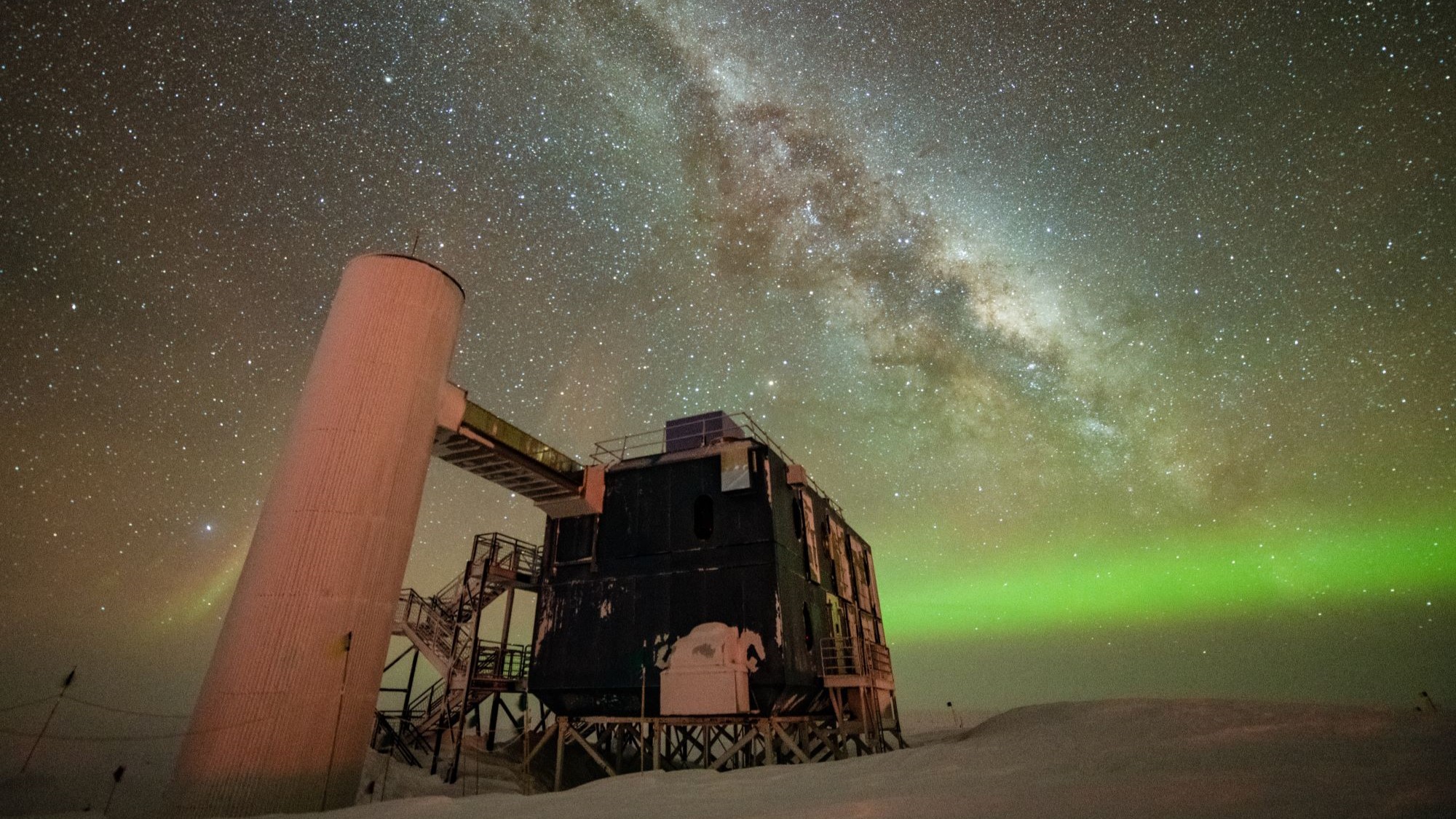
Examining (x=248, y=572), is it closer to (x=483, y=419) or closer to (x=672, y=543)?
(x=483, y=419)

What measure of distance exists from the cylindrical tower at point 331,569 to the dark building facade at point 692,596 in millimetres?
7356

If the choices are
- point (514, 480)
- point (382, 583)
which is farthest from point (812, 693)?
point (382, 583)

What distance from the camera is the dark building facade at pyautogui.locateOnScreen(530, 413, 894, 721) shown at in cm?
1706

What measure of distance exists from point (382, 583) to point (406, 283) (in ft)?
23.0

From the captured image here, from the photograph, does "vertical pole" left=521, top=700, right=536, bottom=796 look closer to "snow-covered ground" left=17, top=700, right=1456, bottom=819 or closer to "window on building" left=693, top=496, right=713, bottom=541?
"window on building" left=693, top=496, right=713, bottom=541

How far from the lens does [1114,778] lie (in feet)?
17.9

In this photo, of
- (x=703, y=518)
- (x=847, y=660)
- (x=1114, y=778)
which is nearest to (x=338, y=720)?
(x=703, y=518)

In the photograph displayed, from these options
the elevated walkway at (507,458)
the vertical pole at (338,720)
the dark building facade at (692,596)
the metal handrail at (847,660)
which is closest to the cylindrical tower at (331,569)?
the vertical pole at (338,720)

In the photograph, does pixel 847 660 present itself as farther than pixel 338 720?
Yes

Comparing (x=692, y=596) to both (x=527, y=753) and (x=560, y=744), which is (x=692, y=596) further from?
(x=527, y=753)

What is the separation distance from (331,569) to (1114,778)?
13.0 m

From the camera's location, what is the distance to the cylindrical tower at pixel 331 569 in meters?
10.4

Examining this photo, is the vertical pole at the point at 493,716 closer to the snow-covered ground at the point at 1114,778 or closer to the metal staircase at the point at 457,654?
the metal staircase at the point at 457,654

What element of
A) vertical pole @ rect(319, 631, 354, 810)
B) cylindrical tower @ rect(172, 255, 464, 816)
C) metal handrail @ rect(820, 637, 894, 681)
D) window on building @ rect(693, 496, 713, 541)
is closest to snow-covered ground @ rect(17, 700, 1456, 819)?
vertical pole @ rect(319, 631, 354, 810)
